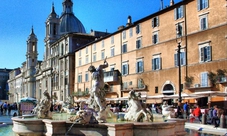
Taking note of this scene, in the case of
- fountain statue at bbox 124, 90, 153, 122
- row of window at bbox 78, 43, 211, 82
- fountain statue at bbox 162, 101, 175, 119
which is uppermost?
row of window at bbox 78, 43, 211, 82

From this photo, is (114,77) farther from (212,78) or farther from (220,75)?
(220,75)

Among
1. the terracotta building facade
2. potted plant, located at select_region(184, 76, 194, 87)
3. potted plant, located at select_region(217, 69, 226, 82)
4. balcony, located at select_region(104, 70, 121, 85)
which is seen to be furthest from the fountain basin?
balcony, located at select_region(104, 70, 121, 85)

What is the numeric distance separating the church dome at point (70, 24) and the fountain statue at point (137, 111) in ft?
276

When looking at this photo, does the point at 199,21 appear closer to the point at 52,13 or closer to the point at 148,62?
the point at 148,62

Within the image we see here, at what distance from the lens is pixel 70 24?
96375 millimetres

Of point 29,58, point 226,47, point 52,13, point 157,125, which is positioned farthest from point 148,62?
point 29,58

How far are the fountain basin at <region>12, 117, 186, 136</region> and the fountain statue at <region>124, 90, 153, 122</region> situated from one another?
1.09 metres

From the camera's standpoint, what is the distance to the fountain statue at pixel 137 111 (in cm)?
1148

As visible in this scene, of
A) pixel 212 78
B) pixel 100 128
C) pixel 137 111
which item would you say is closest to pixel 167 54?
pixel 212 78

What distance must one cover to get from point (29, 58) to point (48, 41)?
1434 inches

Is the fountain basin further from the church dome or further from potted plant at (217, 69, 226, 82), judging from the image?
the church dome

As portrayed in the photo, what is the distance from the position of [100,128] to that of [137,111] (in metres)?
2.46

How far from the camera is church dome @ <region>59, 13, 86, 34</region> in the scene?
95562 mm

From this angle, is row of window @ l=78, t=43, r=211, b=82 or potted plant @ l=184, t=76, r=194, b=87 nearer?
row of window @ l=78, t=43, r=211, b=82
